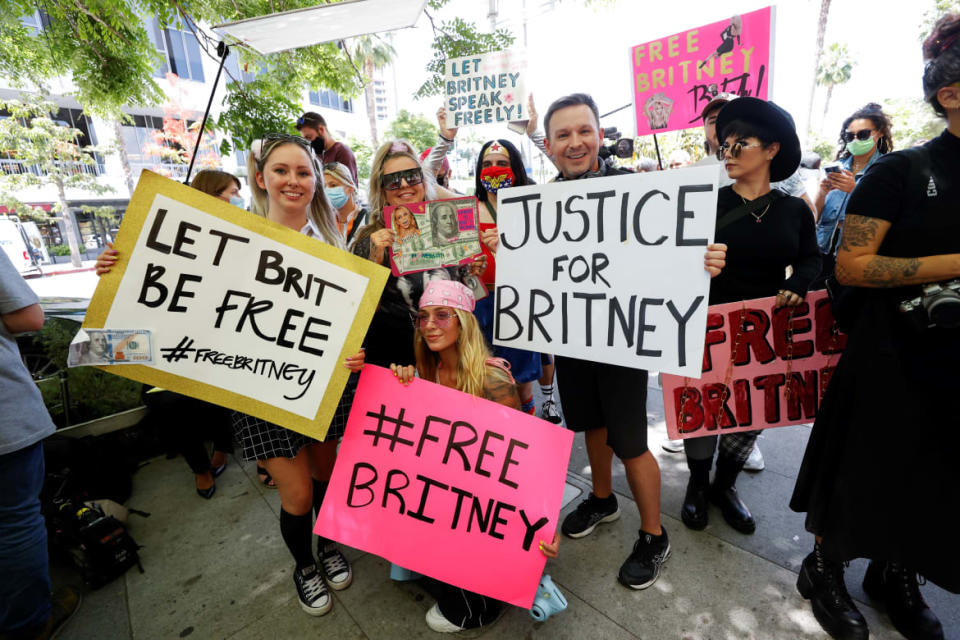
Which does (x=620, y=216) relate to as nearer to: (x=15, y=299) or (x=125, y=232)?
(x=125, y=232)

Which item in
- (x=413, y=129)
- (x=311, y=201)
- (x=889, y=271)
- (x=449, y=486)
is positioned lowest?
(x=449, y=486)

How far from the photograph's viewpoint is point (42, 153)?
17.7 m

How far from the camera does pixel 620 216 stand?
166 cm

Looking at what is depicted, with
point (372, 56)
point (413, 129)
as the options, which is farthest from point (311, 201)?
point (413, 129)

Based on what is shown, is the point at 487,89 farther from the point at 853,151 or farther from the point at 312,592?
the point at 312,592

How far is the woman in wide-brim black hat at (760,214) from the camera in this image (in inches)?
76.9

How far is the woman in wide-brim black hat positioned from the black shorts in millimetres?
750

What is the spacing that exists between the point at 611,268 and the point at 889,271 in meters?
0.92

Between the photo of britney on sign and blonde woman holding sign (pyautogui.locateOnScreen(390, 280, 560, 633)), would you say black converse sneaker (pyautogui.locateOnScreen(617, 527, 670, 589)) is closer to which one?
blonde woman holding sign (pyautogui.locateOnScreen(390, 280, 560, 633))

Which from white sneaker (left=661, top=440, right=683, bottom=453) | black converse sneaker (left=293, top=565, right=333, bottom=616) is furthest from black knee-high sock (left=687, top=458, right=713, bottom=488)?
black converse sneaker (left=293, top=565, right=333, bottom=616)

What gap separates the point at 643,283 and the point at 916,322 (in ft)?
3.00

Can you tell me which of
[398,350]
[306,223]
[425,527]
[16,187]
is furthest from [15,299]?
[16,187]

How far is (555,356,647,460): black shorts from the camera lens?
192 cm

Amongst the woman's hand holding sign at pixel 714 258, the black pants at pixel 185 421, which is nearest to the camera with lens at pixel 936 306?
the woman's hand holding sign at pixel 714 258
